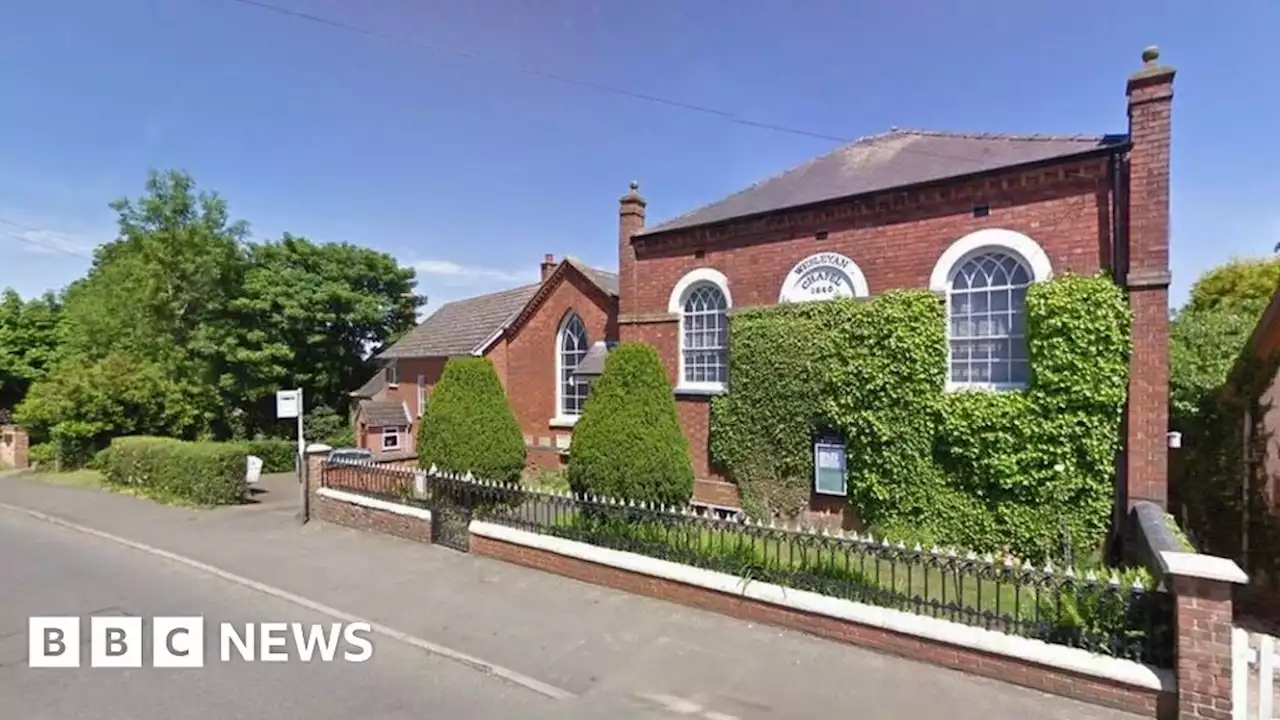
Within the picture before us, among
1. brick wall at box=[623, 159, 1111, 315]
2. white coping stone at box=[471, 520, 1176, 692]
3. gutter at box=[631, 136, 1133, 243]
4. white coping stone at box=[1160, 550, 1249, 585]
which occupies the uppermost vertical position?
gutter at box=[631, 136, 1133, 243]

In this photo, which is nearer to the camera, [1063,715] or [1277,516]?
[1063,715]

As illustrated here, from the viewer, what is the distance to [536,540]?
28.6ft

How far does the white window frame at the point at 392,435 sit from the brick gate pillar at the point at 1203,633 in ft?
81.2

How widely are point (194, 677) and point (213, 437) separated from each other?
939 inches

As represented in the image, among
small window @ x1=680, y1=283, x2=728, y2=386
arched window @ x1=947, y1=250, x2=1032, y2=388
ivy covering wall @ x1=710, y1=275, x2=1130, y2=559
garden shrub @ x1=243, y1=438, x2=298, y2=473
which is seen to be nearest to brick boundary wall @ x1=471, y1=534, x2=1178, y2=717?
ivy covering wall @ x1=710, y1=275, x2=1130, y2=559

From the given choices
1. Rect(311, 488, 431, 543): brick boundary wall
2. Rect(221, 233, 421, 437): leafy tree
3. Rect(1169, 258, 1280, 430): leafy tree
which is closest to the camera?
Rect(311, 488, 431, 543): brick boundary wall

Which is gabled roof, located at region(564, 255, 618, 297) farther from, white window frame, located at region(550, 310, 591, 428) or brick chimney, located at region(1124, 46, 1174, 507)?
brick chimney, located at region(1124, 46, 1174, 507)

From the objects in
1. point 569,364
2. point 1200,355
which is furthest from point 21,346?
point 1200,355

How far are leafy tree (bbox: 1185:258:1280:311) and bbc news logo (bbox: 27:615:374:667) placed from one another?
2828 cm

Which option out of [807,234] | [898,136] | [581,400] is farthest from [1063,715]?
[581,400]

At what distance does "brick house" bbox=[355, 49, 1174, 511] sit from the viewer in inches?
336

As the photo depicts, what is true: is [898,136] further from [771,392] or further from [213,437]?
[213,437]

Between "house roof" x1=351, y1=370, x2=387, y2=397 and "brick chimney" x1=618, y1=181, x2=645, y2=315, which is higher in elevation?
"brick chimney" x1=618, y1=181, x2=645, y2=315

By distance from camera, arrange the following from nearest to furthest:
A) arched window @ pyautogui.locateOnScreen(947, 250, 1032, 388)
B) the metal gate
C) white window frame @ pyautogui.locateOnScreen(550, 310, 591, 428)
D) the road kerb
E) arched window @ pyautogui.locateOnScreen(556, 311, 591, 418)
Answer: the metal gate
the road kerb
arched window @ pyautogui.locateOnScreen(947, 250, 1032, 388)
arched window @ pyautogui.locateOnScreen(556, 311, 591, 418)
white window frame @ pyautogui.locateOnScreen(550, 310, 591, 428)
